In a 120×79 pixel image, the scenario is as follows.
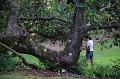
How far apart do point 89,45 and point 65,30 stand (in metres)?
9.38

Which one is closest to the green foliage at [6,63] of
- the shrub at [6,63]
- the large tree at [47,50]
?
the shrub at [6,63]

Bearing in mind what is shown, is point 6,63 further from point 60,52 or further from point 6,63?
point 60,52

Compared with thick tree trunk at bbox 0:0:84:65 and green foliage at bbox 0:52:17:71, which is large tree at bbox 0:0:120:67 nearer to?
thick tree trunk at bbox 0:0:84:65

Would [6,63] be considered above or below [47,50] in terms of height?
below

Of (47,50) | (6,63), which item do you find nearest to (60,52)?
(47,50)

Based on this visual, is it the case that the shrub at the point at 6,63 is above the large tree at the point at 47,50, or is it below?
below

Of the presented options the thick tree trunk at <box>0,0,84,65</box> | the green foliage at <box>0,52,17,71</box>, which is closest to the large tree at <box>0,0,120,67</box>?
the thick tree trunk at <box>0,0,84,65</box>

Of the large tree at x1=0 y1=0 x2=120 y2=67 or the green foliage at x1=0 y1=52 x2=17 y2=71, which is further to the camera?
the green foliage at x1=0 y1=52 x2=17 y2=71

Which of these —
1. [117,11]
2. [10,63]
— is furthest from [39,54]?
[10,63]

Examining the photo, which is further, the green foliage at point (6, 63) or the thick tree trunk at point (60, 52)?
the green foliage at point (6, 63)

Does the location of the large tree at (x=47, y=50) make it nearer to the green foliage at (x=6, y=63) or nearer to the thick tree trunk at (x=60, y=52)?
the thick tree trunk at (x=60, y=52)

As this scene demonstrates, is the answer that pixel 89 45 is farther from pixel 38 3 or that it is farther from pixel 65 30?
pixel 65 30

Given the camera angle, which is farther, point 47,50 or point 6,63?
point 6,63

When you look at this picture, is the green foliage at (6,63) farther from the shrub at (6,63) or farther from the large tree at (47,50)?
the large tree at (47,50)
